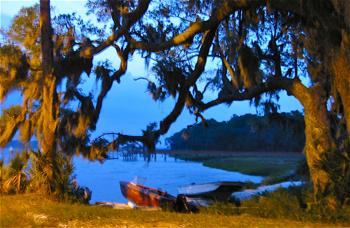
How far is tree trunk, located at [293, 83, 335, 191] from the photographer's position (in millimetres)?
6766

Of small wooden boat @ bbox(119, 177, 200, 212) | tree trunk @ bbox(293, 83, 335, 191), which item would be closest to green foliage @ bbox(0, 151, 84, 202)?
small wooden boat @ bbox(119, 177, 200, 212)

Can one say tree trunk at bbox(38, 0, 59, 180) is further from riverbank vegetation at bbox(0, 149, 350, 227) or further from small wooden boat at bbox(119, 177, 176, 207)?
small wooden boat at bbox(119, 177, 176, 207)

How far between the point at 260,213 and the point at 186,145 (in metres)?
56.6

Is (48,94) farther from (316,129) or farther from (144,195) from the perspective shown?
(316,129)

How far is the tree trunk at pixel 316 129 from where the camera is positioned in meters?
6.77

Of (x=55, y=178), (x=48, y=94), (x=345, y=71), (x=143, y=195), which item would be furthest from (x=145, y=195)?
(x=345, y=71)

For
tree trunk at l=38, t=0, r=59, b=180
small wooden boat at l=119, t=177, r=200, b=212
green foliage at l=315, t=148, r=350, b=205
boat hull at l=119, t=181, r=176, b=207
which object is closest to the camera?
green foliage at l=315, t=148, r=350, b=205

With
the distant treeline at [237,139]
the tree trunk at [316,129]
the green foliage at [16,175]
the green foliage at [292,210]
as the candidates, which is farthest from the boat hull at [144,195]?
the distant treeline at [237,139]

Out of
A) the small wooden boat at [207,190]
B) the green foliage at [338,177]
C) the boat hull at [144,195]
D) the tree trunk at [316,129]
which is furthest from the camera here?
the small wooden boat at [207,190]

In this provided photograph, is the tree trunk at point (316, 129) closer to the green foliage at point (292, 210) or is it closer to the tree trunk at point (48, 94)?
the green foliage at point (292, 210)

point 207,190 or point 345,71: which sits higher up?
point 345,71

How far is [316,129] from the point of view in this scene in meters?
6.99

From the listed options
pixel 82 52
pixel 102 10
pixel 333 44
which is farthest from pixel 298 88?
pixel 102 10

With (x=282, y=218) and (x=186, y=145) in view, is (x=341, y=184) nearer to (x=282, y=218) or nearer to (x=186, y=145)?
(x=282, y=218)
